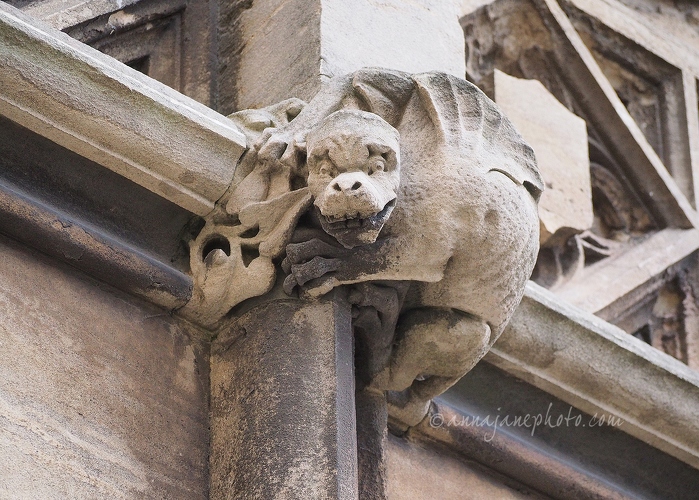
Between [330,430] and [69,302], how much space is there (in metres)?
0.48

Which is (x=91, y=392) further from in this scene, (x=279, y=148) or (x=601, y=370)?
(x=601, y=370)

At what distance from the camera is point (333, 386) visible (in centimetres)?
250

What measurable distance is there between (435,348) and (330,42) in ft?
2.09

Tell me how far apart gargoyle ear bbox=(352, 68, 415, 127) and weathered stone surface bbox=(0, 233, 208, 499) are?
504mm

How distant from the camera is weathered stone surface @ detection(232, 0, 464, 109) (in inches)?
115

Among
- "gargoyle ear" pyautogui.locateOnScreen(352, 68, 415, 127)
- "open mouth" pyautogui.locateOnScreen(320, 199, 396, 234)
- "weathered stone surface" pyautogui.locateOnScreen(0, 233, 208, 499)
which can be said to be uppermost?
"gargoyle ear" pyautogui.locateOnScreen(352, 68, 415, 127)

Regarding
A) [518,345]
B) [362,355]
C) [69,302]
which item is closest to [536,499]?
[518,345]

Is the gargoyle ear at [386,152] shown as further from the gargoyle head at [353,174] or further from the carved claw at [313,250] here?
the carved claw at [313,250]

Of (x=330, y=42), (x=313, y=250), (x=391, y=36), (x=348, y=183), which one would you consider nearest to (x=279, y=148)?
(x=313, y=250)

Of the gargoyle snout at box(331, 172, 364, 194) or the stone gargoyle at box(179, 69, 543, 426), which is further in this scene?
the stone gargoyle at box(179, 69, 543, 426)

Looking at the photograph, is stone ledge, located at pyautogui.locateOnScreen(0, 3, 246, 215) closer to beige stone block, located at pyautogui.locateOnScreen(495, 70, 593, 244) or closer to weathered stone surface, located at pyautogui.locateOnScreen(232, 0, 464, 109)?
weathered stone surface, located at pyautogui.locateOnScreen(232, 0, 464, 109)

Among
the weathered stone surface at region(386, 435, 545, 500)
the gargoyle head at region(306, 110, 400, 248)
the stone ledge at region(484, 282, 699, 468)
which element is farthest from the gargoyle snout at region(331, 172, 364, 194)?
the stone ledge at region(484, 282, 699, 468)

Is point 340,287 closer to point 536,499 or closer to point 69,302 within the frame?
point 69,302

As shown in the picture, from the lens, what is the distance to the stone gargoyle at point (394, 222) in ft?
8.17
